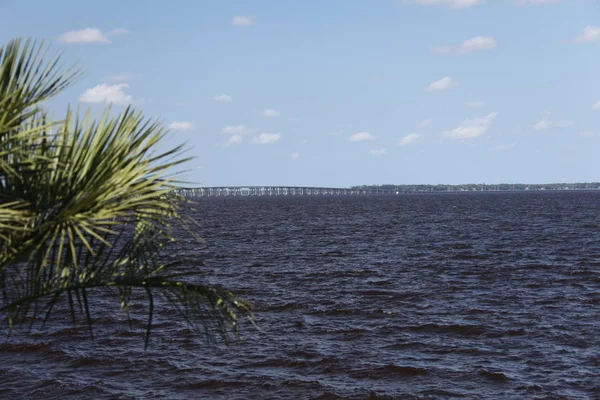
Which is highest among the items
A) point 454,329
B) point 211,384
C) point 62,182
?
point 62,182

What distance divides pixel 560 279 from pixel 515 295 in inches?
203

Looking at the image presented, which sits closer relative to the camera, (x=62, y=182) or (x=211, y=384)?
(x=62, y=182)

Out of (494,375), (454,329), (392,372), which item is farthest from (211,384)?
(454,329)

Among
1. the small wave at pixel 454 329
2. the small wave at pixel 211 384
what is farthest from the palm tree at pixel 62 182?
the small wave at pixel 454 329

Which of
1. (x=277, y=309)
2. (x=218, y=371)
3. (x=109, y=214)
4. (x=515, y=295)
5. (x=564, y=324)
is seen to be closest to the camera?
(x=109, y=214)

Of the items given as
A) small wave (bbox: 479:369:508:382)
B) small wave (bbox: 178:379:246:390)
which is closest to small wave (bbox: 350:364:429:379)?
small wave (bbox: 479:369:508:382)

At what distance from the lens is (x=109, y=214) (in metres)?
5.93

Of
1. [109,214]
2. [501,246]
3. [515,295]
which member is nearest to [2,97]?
[109,214]

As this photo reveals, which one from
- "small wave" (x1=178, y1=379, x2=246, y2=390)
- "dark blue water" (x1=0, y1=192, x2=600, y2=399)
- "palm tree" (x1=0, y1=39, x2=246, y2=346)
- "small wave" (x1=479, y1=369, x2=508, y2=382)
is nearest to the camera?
"palm tree" (x1=0, y1=39, x2=246, y2=346)

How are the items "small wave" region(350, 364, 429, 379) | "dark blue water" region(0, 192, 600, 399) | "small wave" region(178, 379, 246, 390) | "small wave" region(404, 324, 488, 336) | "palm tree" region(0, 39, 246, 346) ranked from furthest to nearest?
"small wave" region(404, 324, 488, 336) → "small wave" region(350, 364, 429, 379) → "small wave" region(178, 379, 246, 390) → "dark blue water" region(0, 192, 600, 399) → "palm tree" region(0, 39, 246, 346)

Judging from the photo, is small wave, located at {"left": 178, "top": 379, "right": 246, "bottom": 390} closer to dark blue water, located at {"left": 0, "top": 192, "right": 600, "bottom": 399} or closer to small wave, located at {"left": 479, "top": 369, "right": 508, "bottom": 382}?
dark blue water, located at {"left": 0, "top": 192, "right": 600, "bottom": 399}

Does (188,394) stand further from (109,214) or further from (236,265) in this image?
(236,265)

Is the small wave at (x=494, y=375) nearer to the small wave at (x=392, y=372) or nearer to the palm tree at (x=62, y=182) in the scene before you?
the small wave at (x=392, y=372)

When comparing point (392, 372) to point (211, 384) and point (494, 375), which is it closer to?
point (494, 375)
